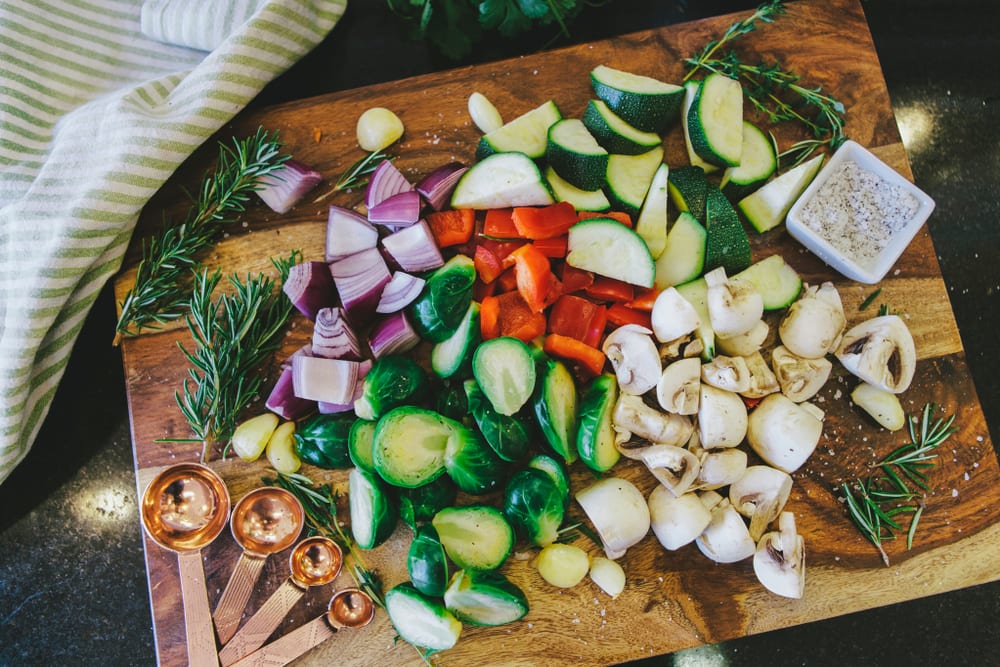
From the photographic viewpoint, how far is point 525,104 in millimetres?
2164

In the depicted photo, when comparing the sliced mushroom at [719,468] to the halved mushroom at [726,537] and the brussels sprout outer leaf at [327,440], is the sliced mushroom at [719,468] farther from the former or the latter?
the brussels sprout outer leaf at [327,440]

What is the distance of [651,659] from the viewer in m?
2.31

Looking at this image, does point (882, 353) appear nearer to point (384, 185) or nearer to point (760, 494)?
point (760, 494)

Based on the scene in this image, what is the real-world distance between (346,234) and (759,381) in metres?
1.21

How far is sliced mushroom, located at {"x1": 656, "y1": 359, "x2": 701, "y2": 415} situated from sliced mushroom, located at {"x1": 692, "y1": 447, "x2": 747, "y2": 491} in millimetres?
134

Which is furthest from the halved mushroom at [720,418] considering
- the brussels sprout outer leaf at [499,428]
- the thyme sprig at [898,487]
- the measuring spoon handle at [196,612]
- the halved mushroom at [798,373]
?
the measuring spoon handle at [196,612]

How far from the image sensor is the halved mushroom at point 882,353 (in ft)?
6.44

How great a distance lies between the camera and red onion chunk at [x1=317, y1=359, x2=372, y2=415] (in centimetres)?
199

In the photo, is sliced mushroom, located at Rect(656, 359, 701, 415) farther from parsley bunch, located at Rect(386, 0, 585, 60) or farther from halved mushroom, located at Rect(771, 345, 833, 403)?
parsley bunch, located at Rect(386, 0, 585, 60)

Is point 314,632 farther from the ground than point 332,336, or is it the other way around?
point 332,336

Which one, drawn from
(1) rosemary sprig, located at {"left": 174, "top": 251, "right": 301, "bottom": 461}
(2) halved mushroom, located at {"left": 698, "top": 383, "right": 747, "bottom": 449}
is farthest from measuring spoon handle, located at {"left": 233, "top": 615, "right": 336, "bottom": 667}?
Answer: (2) halved mushroom, located at {"left": 698, "top": 383, "right": 747, "bottom": 449}

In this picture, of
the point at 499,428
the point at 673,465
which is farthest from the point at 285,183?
the point at 673,465

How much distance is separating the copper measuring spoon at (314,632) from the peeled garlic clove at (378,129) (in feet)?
4.10

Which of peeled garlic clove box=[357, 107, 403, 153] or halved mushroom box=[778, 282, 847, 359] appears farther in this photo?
peeled garlic clove box=[357, 107, 403, 153]
